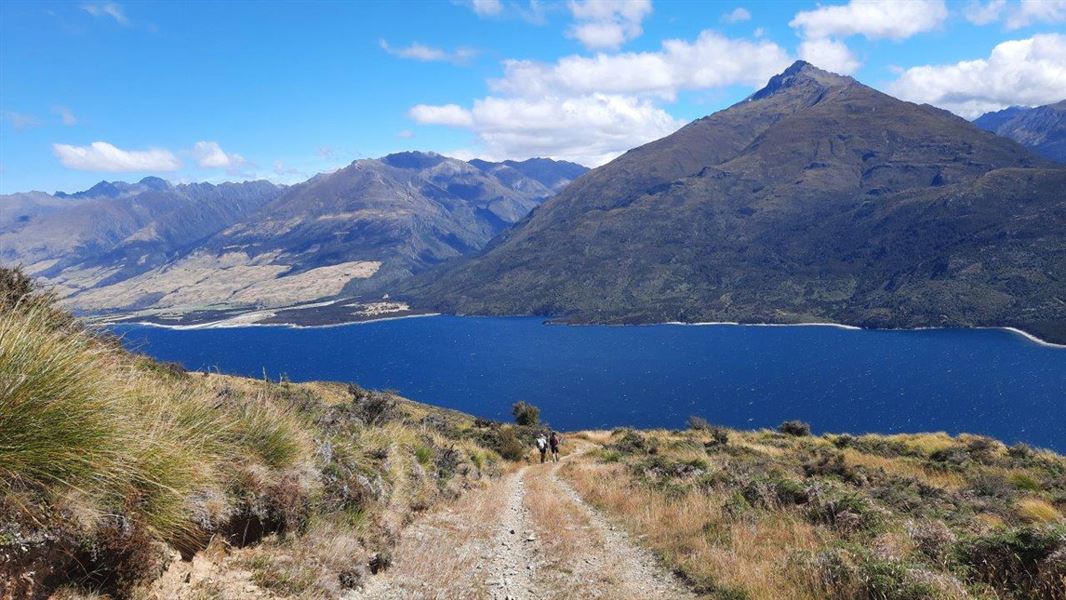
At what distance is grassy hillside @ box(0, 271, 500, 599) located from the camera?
420cm

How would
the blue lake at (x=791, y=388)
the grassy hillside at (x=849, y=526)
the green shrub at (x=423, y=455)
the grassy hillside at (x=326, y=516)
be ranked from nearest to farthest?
the grassy hillside at (x=326, y=516)
the grassy hillside at (x=849, y=526)
the green shrub at (x=423, y=455)
the blue lake at (x=791, y=388)

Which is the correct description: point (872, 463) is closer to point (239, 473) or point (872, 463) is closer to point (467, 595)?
point (467, 595)

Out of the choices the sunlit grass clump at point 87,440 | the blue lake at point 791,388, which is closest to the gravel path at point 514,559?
the sunlit grass clump at point 87,440

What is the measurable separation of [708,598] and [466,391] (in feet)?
517

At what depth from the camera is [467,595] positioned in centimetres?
748

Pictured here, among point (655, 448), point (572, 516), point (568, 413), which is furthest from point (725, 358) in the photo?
point (572, 516)

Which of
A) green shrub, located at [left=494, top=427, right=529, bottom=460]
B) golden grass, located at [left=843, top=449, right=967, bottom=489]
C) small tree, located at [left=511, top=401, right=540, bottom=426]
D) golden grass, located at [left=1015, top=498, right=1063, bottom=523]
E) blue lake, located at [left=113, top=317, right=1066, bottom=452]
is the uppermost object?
golden grass, located at [left=1015, top=498, right=1063, bottom=523]

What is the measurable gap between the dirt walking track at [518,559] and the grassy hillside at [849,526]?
1.96 feet

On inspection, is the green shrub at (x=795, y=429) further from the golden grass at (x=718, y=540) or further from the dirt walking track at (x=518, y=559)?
the dirt walking track at (x=518, y=559)

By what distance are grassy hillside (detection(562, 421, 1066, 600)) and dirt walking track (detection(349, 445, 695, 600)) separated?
596mm

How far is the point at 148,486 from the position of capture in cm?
530

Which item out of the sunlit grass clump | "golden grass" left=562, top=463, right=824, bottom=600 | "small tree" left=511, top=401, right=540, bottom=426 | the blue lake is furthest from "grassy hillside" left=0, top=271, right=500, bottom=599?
the blue lake

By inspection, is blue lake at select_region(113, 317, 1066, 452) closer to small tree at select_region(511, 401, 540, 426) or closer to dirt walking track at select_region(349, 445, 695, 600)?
small tree at select_region(511, 401, 540, 426)

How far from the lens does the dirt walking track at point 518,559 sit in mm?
7641
